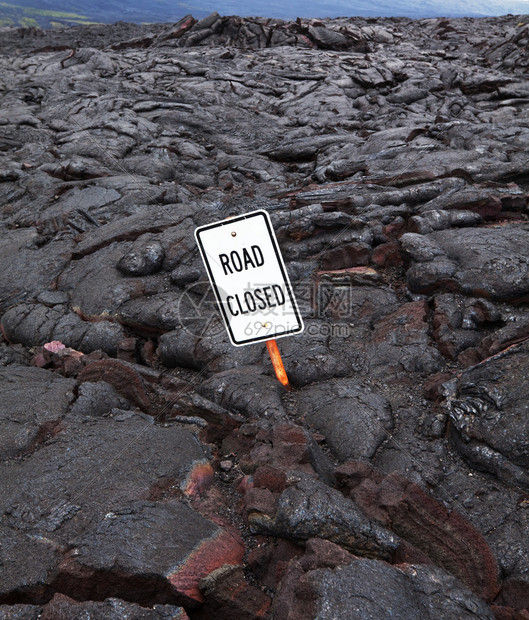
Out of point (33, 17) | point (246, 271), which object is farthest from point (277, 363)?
point (33, 17)

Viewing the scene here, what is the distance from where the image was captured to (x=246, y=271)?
194 inches

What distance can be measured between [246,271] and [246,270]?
0.04ft

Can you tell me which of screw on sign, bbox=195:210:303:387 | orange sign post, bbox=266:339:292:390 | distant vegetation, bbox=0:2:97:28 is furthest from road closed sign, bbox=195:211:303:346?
distant vegetation, bbox=0:2:97:28

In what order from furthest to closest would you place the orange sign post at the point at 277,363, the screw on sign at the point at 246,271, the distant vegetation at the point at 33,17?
the distant vegetation at the point at 33,17 → the orange sign post at the point at 277,363 → the screw on sign at the point at 246,271

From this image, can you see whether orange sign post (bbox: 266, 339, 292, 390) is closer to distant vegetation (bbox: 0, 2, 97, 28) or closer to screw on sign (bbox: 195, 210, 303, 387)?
screw on sign (bbox: 195, 210, 303, 387)

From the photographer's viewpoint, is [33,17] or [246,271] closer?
[246,271]

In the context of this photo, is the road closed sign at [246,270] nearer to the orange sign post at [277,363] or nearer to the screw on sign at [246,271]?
the screw on sign at [246,271]

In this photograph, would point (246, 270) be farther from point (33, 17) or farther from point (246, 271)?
point (33, 17)

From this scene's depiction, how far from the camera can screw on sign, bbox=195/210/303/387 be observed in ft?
15.8

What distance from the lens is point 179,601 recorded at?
10.1 ft

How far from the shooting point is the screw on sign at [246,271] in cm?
482

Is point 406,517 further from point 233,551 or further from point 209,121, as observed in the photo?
point 209,121

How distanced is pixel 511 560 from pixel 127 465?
3288 millimetres

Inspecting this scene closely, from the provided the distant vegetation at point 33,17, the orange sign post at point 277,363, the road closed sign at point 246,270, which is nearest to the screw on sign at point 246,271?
the road closed sign at point 246,270
